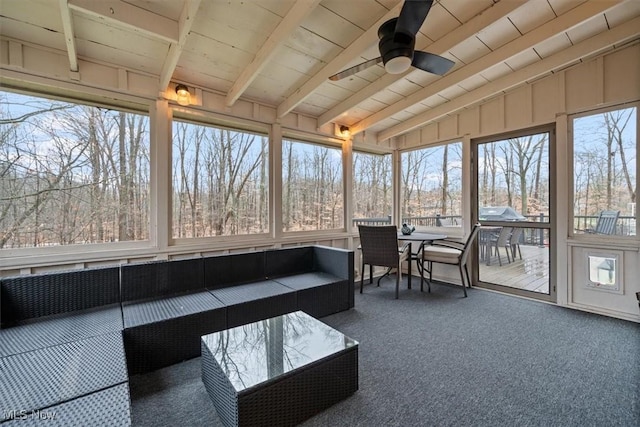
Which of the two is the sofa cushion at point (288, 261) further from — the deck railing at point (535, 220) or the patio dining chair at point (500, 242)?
the patio dining chair at point (500, 242)

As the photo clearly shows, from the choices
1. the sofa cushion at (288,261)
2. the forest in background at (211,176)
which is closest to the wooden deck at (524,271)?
the forest in background at (211,176)

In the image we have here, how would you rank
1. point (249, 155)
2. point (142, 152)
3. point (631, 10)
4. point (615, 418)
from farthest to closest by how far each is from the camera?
point (249, 155)
point (142, 152)
point (631, 10)
point (615, 418)

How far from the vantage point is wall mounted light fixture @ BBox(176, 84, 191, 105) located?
2877 mm

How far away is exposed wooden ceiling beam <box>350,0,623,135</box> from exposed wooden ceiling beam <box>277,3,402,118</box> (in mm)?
1377

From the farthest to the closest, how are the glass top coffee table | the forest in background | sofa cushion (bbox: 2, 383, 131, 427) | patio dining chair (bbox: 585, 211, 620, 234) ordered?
patio dining chair (bbox: 585, 211, 620, 234) → the forest in background → the glass top coffee table → sofa cushion (bbox: 2, 383, 131, 427)

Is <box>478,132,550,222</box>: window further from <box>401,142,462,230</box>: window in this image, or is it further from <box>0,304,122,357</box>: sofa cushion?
<box>0,304,122,357</box>: sofa cushion

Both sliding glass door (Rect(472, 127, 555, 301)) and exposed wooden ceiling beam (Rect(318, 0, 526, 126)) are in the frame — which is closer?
exposed wooden ceiling beam (Rect(318, 0, 526, 126))

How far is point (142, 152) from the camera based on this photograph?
111 inches

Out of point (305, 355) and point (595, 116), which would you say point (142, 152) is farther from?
point (595, 116)

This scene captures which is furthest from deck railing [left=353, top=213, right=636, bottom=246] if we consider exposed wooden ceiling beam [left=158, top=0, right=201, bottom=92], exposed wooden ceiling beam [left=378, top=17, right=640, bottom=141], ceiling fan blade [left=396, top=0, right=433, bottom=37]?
exposed wooden ceiling beam [left=158, top=0, right=201, bottom=92]

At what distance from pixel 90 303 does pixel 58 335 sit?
0.50 meters

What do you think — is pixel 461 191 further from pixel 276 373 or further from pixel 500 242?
pixel 276 373

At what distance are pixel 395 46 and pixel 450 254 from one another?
2927 millimetres

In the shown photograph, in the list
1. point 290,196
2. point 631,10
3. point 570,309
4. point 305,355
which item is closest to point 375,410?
point 305,355
